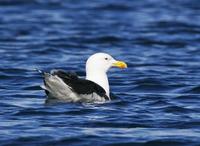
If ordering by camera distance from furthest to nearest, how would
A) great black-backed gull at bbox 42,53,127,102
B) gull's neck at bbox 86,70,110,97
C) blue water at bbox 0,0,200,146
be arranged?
gull's neck at bbox 86,70,110,97
great black-backed gull at bbox 42,53,127,102
blue water at bbox 0,0,200,146

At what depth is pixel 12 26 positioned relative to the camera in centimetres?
2769

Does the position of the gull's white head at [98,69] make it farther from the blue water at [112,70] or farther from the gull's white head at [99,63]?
the blue water at [112,70]

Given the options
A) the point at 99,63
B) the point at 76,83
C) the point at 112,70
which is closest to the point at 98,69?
the point at 99,63

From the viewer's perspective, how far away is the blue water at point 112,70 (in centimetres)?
1305

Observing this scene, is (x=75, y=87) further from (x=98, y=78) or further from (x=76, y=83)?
(x=98, y=78)

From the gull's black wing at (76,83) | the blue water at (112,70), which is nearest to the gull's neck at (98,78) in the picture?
the blue water at (112,70)

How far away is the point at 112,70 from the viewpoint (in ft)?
67.7

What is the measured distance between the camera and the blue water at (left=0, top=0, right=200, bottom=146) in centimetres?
1305

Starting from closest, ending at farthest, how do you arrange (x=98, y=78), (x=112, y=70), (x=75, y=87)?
(x=75, y=87), (x=98, y=78), (x=112, y=70)

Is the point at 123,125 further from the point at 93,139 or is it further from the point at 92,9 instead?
the point at 92,9

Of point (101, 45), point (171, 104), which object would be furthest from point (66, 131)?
point (101, 45)

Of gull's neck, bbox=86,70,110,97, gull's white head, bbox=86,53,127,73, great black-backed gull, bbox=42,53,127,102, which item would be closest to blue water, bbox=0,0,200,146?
great black-backed gull, bbox=42,53,127,102

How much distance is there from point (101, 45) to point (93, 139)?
12.2 metres

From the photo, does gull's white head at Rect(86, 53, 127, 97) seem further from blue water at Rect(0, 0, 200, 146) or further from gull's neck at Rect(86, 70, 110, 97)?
blue water at Rect(0, 0, 200, 146)
